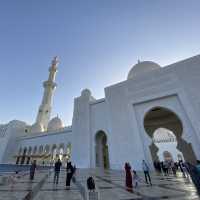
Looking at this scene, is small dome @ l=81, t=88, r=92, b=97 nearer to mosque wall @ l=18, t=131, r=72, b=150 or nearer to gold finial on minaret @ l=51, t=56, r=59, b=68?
mosque wall @ l=18, t=131, r=72, b=150

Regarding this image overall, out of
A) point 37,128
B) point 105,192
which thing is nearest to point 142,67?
point 105,192

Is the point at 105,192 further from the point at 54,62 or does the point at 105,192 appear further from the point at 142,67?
the point at 54,62

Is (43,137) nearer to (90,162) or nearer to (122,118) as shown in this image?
(90,162)

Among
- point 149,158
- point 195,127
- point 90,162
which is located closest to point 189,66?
point 195,127

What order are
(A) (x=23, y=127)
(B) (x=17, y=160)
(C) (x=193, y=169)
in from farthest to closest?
(A) (x=23, y=127) < (B) (x=17, y=160) < (C) (x=193, y=169)

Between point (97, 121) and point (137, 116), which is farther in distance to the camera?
point (97, 121)

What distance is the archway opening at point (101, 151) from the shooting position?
44.5 ft

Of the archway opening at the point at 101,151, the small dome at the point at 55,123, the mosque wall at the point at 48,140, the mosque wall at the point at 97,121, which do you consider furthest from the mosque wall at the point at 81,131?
the small dome at the point at 55,123

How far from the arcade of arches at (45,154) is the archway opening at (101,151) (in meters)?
6.71

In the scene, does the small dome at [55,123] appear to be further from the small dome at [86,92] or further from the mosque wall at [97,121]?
the mosque wall at [97,121]

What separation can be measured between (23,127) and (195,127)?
29055mm

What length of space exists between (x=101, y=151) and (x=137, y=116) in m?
5.58

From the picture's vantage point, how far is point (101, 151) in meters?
14.2

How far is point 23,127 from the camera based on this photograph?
27.7 m
